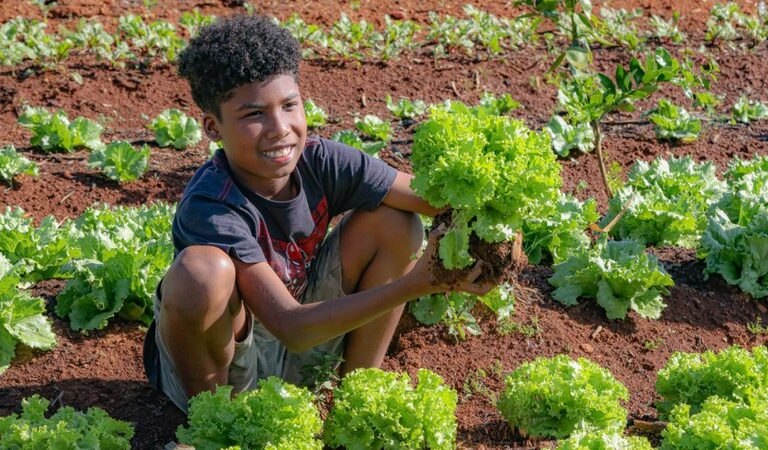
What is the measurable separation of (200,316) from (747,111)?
19.8ft

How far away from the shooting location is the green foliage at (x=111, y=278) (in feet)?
16.5

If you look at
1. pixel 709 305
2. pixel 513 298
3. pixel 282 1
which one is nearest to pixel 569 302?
pixel 513 298

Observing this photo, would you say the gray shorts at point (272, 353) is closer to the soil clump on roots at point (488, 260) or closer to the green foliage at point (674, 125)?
the soil clump on roots at point (488, 260)

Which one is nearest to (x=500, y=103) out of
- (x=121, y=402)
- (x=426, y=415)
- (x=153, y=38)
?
(x=153, y=38)

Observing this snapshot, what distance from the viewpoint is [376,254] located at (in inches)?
181

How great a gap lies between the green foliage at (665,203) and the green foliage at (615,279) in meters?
Answer: 0.53

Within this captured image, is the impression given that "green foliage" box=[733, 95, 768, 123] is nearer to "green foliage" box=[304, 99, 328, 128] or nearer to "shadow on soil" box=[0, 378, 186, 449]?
"green foliage" box=[304, 99, 328, 128]

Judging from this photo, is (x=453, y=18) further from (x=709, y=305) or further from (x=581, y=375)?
(x=581, y=375)

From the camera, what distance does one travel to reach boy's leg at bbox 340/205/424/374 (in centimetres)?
454

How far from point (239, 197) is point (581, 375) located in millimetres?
1591

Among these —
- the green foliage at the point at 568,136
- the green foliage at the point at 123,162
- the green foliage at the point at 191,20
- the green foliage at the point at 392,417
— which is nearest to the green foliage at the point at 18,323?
the green foliage at the point at 392,417

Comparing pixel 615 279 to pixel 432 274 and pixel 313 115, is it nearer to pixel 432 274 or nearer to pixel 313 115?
pixel 432 274

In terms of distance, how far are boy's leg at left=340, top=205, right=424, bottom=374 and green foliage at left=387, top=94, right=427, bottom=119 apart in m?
3.84

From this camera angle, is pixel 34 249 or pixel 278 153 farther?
pixel 34 249
